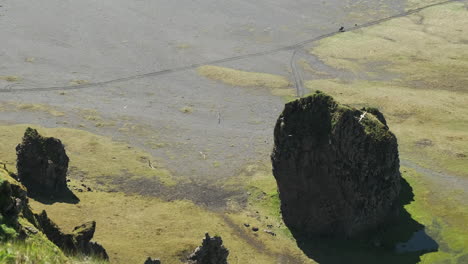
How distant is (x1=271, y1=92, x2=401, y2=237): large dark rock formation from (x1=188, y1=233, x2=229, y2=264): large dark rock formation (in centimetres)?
2172

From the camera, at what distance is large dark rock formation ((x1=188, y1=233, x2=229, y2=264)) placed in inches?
1786

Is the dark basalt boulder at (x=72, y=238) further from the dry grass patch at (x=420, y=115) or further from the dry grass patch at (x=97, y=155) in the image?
the dry grass patch at (x=420, y=115)

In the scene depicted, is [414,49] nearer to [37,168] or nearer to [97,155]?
[97,155]

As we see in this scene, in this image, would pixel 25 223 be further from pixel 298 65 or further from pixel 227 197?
pixel 298 65

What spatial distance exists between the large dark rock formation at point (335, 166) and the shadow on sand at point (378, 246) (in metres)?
1.14

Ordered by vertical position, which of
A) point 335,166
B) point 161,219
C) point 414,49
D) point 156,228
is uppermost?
point 414,49

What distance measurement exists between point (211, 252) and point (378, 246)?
24.4m

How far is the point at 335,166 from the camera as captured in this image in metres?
63.1

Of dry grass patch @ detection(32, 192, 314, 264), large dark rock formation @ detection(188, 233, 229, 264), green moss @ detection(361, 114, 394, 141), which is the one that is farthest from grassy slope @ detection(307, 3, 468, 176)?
large dark rock formation @ detection(188, 233, 229, 264)

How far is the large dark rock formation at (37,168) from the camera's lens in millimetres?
65625

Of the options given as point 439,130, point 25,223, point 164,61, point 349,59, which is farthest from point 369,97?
point 25,223

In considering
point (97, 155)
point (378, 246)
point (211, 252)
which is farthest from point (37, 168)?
point (378, 246)

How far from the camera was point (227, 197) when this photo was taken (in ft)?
244

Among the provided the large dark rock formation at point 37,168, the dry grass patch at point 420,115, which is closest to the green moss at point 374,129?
the dry grass patch at point 420,115
